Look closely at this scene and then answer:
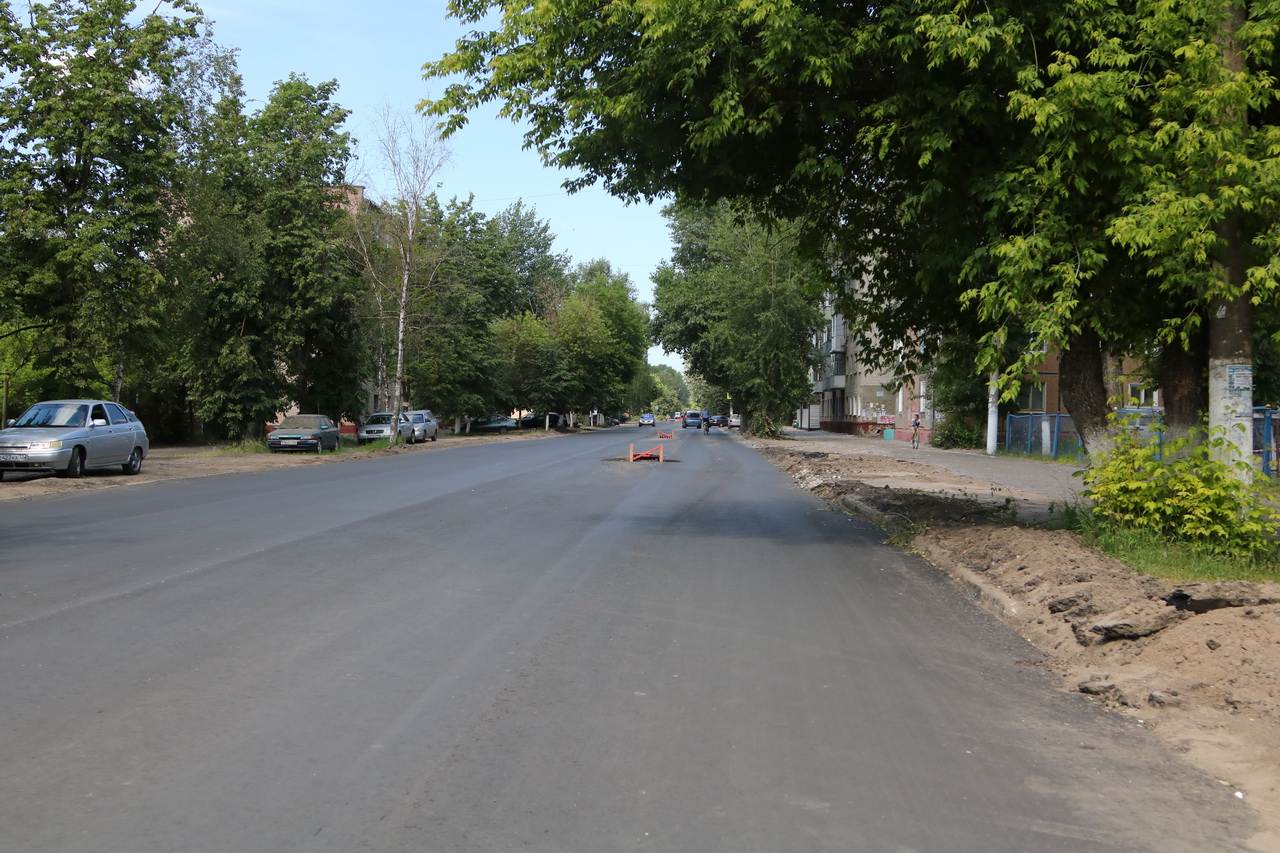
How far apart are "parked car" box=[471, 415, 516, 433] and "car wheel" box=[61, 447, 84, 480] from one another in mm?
50674

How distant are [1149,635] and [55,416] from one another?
71.8 ft

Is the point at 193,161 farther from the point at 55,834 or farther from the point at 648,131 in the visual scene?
the point at 55,834

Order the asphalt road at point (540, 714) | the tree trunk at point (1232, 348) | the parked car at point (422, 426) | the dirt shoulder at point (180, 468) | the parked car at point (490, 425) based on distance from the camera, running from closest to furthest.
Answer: the asphalt road at point (540, 714)
the tree trunk at point (1232, 348)
the dirt shoulder at point (180, 468)
the parked car at point (422, 426)
the parked car at point (490, 425)

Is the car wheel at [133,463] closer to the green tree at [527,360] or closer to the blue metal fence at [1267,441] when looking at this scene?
the blue metal fence at [1267,441]

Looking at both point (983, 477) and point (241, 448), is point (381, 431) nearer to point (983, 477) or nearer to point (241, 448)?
point (241, 448)

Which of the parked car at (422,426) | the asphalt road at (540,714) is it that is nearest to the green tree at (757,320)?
the parked car at (422,426)

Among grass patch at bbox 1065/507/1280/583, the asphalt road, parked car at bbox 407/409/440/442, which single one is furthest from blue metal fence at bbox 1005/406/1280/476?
parked car at bbox 407/409/440/442

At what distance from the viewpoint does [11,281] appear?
2669 cm

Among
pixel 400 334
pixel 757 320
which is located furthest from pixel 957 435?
pixel 400 334

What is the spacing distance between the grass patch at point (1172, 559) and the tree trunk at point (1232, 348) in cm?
95

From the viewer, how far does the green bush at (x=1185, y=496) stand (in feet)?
29.9

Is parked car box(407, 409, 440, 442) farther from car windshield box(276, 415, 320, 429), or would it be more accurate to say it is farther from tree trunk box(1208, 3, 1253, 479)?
tree trunk box(1208, 3, 1253, 479)

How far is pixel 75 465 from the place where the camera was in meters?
21.4

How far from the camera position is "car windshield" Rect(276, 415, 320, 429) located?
3784 cm
